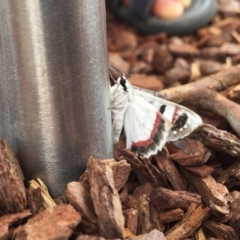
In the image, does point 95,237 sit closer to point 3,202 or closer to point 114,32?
point 3,202

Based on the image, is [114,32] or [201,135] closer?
[201,135]

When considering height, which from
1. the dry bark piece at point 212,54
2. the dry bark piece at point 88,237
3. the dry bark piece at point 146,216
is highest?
the dry bark piece at point 212,54

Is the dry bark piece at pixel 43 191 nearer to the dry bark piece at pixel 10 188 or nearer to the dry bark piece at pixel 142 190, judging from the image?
the dry bark piece at pixel 10 188

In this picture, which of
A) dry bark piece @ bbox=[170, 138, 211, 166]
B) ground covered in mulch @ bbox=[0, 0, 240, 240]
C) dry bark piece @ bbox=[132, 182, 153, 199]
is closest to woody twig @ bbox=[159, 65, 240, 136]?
ground covered in mulch @ bbox=[0, 0, 240, 240]

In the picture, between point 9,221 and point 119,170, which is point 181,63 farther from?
point 9,221

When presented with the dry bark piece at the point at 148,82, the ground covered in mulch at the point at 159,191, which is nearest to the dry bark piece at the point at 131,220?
the ground covered in mulch at the point at 159,191

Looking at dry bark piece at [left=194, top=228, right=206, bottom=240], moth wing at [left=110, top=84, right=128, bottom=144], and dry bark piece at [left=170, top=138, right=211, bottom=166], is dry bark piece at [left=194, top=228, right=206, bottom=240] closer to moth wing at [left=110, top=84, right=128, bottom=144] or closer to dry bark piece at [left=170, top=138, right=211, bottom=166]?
dry bark piece at [left=170, top=138, right=211, bottom=166]

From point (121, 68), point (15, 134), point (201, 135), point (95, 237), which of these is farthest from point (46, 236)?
point (121, 68)
